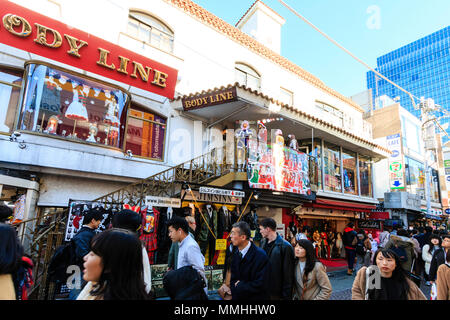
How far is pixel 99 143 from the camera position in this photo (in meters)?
8.27

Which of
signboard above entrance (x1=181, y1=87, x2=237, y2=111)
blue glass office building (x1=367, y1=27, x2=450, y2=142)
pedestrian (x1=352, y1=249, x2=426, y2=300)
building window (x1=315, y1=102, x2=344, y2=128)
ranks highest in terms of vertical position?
blue glass office building (x1=367, y1=27, x2=450, y2=142)

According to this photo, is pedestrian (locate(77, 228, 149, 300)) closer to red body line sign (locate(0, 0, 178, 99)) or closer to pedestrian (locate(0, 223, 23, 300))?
pedestrian (locate(0, 223, 23, 300))

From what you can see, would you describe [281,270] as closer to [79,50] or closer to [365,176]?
[79,50]

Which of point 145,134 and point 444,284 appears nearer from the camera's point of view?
point 444,284

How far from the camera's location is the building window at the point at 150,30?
9.88 m

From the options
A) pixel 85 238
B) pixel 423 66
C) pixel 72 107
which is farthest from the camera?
pixel 423 66

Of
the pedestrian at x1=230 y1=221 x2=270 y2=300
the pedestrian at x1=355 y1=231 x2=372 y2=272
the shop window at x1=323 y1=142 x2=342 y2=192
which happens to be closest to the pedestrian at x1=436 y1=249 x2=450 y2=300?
the pedestrian at x1=230 y1=221 x2=270 y2=300

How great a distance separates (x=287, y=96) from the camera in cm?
1484

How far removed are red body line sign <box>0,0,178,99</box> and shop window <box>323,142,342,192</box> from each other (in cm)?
884

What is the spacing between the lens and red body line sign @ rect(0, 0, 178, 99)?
283 inches

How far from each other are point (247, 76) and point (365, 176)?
9777 mm

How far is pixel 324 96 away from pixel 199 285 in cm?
1679

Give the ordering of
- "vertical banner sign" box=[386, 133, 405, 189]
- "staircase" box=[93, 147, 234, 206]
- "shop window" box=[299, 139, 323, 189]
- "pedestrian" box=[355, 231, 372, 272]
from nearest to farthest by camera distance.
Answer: "staircase" box=[93, 147, 234, 206] → "pedestrian" box=[355, 231, 372, 272] → "shop window" box=[299, 139, 323, 189] → "vertical banner sign" box=[386, 133, 405, 189]

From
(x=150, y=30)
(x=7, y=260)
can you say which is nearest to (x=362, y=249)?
(x=7, y=260)
